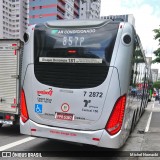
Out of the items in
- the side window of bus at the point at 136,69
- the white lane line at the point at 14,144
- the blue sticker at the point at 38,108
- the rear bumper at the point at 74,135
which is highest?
the side window of bus at the point at 136,69

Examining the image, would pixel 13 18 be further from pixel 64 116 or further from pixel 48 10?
pixel 64 116

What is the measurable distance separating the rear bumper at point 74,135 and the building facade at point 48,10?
274 ft

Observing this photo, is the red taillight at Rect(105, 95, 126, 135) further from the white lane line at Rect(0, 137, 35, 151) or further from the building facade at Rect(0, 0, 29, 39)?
the building facade at Rect(0, 0, 29, 39)

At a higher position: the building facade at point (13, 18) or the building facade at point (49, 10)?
the building facade at point (49, 10)

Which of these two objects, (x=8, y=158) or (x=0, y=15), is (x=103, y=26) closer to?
(x=8, y=158)

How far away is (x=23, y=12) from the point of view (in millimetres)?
114938

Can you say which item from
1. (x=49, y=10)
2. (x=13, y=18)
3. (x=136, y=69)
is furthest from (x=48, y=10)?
(x=136, y=69)

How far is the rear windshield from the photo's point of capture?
5906 millimetres

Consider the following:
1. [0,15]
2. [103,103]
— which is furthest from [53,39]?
[0,15]

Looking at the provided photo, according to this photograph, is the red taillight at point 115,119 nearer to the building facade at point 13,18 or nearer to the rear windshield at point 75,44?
A: the rear windshield at point 75,44

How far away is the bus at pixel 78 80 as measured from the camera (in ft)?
18.9

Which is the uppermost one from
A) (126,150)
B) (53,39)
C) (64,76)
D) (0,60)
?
(53,39)

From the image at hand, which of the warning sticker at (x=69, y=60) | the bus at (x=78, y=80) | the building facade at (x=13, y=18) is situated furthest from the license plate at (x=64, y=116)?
the building facade at (x=13, y=18)

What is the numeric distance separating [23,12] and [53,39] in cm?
11458
